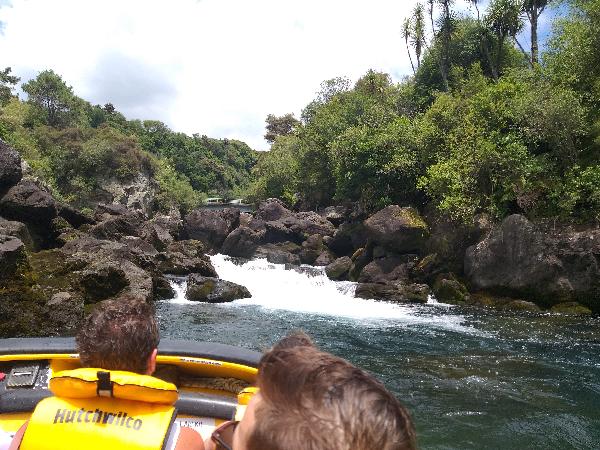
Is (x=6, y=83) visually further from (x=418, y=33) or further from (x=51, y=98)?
(x=418, y=33)

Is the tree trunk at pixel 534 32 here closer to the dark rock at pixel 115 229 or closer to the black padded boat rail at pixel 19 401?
the dark rock at pixel 115 229

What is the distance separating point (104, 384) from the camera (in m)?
1.90

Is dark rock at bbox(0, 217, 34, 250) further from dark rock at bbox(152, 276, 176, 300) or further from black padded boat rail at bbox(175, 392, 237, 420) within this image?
black padded boat rail at bbox(175, 392, 237, 420)

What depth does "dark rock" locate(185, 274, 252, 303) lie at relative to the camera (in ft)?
53.5

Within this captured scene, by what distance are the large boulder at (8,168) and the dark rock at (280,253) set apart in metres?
12.1

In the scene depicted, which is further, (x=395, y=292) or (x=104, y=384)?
(x=395, y=292)

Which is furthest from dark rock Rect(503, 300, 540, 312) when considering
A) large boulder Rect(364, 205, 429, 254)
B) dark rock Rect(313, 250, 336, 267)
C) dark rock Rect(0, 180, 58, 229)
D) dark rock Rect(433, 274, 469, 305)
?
dark rock Rect(0, 180, 58, 229)

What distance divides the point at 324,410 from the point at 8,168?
1880 centimetres

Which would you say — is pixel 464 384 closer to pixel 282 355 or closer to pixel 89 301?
pixel 282 355

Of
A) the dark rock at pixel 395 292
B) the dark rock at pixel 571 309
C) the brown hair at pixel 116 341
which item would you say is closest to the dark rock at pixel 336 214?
the dark rock at pixel 395 292

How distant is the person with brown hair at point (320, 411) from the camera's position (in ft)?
2.70

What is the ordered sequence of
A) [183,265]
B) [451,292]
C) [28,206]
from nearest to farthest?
[28,206] < [451,292] < [183,265]

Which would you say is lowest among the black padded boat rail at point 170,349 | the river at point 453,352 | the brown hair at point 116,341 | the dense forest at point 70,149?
the river at point 453,352

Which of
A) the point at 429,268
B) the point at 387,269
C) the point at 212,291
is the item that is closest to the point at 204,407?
the point at 212,291
